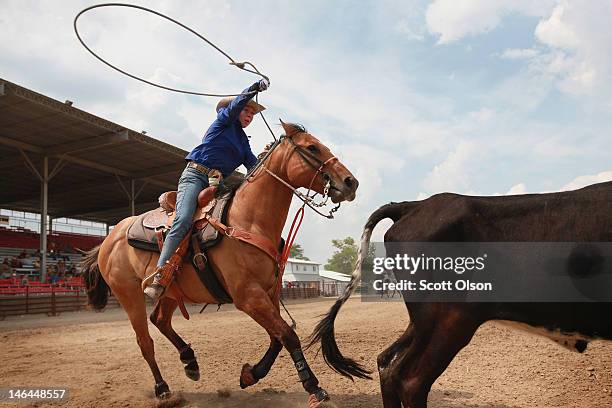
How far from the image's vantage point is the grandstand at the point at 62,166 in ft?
64.6

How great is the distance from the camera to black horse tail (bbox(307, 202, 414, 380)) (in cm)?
392

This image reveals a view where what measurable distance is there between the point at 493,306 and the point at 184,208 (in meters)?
3.14

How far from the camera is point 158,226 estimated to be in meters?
5.49

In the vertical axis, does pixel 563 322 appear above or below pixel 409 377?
above

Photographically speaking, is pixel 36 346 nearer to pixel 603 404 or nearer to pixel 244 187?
pixel 244 187

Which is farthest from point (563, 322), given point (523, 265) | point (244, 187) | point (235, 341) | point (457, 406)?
point (235, 341)

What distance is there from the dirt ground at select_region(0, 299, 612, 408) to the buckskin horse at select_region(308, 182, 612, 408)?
4.71ft

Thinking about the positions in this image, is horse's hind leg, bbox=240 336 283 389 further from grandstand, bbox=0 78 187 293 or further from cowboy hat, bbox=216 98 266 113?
grandstand, bbox=0 78 187 293

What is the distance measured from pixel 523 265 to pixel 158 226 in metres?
3.74

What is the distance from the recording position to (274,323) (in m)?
4.44

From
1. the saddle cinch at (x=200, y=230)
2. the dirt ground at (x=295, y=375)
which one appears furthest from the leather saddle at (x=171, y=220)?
the dirt ground at (x=295, y=375)

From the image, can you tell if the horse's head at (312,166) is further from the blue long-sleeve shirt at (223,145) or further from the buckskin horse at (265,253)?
the blue long-sleeve shirt at (223,145)

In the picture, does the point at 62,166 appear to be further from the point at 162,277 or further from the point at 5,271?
the point at 162,277

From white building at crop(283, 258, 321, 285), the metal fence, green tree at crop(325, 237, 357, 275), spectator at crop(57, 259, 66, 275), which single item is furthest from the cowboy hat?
green tree at crop(325, 237, 357, 275)
